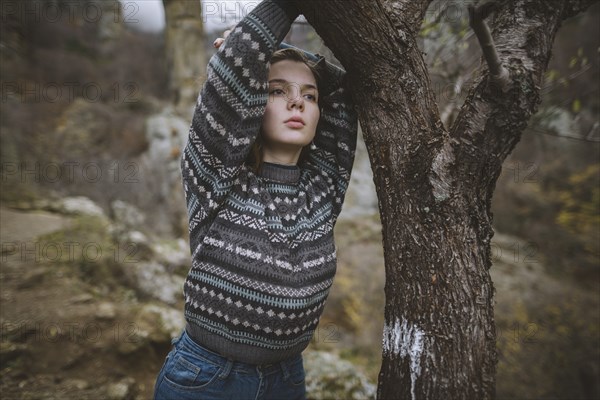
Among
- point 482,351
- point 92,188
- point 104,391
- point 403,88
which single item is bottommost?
point 104,391

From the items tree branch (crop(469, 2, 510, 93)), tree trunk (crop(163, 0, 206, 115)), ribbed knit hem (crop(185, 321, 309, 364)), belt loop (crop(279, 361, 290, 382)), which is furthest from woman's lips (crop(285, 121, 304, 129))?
tree trunk (crop(163, 0, 206, 115))

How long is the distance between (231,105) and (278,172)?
0.33 metres

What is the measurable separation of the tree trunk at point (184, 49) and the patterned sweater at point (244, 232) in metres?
5.22

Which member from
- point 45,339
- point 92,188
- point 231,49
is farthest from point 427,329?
point 92,188

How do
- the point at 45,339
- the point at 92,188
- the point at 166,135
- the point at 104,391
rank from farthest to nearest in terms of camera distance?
the point at 166,135, the point at 92,188, the point at 45,339, the point at 104,391

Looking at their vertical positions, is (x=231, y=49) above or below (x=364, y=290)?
above

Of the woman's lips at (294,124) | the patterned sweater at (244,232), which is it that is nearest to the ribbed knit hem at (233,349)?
the patterned sweater at (244,232)

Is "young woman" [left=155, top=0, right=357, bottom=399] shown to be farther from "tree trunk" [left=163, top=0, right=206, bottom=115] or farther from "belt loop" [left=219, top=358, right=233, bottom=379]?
"tree trunk" [left=163, top=0, right=206, bottom=115]

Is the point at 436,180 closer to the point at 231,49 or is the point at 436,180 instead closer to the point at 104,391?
the point at 231,49

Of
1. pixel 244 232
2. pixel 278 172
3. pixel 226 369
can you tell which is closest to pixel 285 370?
pixel 226 369

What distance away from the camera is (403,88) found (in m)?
1.29

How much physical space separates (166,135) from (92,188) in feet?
5.62

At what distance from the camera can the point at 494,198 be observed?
6.50m

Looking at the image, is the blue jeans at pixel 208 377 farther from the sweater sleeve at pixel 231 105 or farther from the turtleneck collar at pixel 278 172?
the turtleneck collar at pixel 278 172
